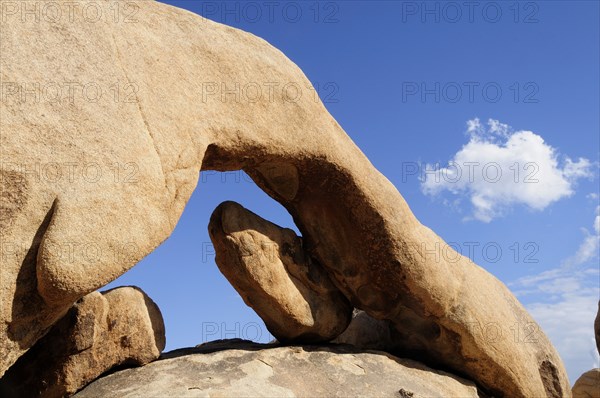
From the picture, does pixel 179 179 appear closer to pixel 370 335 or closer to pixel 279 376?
pixel 279 376

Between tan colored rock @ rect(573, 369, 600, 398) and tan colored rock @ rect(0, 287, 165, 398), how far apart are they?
29.5ft

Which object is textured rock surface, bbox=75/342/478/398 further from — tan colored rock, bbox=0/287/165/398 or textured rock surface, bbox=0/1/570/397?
textured rock surface, bbox=0/1/570/397

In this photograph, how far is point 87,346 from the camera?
4410mm

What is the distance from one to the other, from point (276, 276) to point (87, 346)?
1554 millimetres

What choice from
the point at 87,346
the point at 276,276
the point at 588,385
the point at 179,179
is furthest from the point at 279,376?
the point at 588,385

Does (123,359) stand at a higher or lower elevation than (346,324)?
lower

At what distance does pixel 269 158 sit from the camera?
5.10 meters

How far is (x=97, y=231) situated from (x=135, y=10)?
5.77ft

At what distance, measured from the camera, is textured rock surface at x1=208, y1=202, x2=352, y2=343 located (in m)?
5.18

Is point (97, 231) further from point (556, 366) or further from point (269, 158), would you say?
point (556, 366)

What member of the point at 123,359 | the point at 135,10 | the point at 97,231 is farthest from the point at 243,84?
the point at 123,359

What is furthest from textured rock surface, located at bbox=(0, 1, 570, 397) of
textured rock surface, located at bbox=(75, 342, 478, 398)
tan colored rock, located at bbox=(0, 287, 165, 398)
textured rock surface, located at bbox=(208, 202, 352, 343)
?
textured rock surface, located at bbox=(75, 342, 478, 398)

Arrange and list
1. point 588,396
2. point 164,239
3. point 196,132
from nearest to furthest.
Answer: point 164,239 → point 196,132 → point 588,396

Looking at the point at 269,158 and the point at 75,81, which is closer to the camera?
the point at 75,81
